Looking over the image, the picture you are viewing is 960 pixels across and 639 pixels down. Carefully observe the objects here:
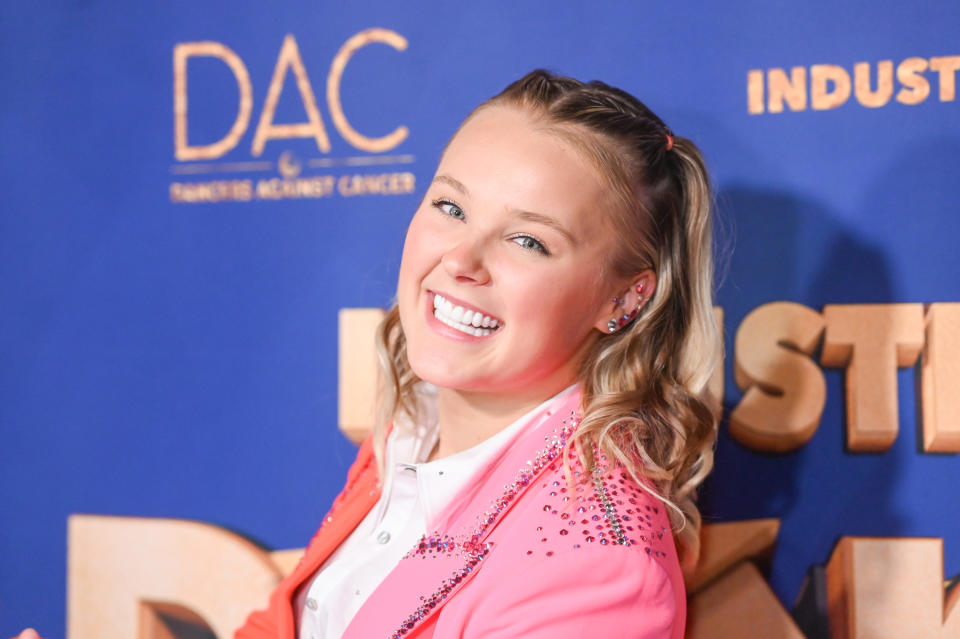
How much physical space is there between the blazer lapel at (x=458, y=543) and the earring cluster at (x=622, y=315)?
0.40ft

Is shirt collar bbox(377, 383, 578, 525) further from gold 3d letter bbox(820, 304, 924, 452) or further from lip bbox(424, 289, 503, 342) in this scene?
gold 3d letter bbox(820, 304, 924, 452)

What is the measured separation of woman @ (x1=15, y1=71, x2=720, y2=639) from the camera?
1.02m

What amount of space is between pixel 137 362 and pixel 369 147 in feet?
2.02

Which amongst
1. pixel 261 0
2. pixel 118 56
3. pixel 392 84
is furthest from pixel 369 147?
pixel 118 56

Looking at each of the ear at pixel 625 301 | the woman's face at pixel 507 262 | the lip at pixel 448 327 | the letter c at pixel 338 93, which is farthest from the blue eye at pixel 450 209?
the letter c at pixel 338 93

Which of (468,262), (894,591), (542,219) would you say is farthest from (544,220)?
(894,591)

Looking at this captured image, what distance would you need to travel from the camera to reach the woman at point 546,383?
1.02 metres

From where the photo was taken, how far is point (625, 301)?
1231 millimetres

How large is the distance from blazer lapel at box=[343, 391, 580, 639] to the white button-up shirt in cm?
2

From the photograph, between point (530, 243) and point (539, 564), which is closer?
point (539, 564)

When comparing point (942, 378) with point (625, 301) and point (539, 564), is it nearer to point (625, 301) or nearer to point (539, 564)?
point (625, 301)

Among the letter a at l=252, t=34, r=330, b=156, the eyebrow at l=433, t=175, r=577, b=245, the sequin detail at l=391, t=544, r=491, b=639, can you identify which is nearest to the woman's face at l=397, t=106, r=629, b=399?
the eyebrow at l=433, t=175, r=577, b=245

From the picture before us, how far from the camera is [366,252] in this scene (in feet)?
5.42

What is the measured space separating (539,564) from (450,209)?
0.48 m
